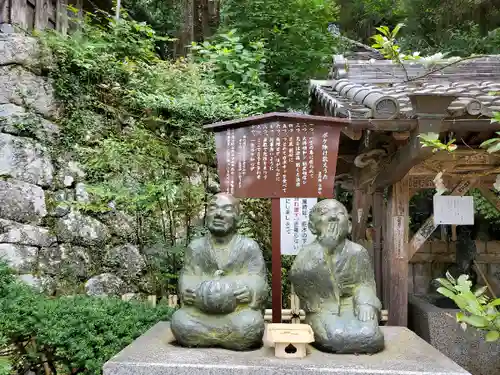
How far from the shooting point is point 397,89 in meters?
5.48

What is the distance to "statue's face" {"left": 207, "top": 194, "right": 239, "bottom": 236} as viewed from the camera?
3.83 metres

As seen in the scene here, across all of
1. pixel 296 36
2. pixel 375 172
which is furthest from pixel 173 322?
pixel 296 36

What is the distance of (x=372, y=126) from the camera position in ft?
14.6

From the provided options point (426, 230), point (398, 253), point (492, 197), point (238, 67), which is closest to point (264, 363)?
point (398, 253)

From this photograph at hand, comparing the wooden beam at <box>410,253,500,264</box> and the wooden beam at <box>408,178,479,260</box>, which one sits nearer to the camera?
the wooden beam at <box>408,178,479,260</box>

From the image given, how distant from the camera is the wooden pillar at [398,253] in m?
5.69

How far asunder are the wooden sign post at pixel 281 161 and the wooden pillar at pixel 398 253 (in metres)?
1.71

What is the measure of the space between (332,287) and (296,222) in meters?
2.98

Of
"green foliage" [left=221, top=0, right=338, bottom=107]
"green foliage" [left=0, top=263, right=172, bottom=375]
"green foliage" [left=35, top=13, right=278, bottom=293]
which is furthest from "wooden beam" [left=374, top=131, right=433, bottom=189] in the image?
"green foliage" [left=221, top=0, right=338, bottom=107]

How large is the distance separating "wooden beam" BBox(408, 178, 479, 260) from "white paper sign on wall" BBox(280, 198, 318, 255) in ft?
4.75

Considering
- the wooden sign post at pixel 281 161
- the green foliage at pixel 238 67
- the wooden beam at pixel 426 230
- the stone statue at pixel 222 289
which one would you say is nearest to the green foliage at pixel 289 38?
the green foliage at pixel 238 67

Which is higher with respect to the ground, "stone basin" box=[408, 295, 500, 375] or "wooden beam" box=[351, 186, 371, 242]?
"wooden beam" box=[351, 186, 371, 242]

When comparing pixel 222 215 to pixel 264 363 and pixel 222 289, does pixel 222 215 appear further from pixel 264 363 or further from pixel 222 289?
pixel 264 363

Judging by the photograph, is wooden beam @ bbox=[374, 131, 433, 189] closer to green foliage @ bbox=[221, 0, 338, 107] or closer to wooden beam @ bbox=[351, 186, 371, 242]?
wooden beam @ bbox=[351, 186, 371, 242]
